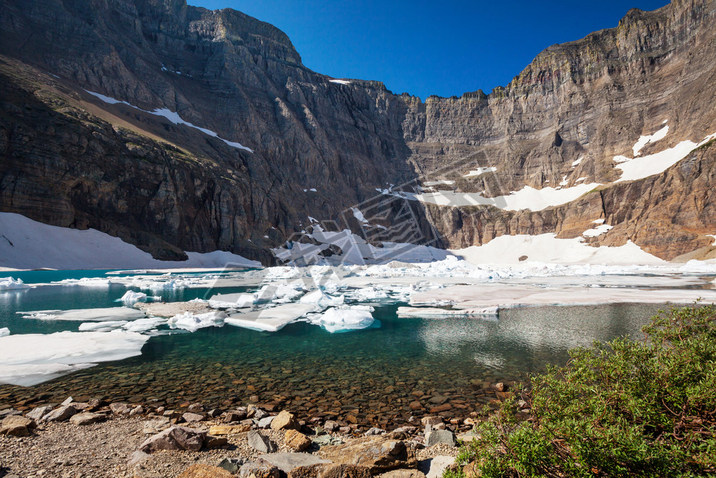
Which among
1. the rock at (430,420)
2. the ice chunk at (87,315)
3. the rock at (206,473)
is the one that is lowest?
the rock at (430,420)

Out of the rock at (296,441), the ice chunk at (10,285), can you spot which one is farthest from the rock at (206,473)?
the ice chunk at (10,285)

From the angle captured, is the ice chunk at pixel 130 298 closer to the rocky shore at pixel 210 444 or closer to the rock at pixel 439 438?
the rocky shore at pixel 210 444

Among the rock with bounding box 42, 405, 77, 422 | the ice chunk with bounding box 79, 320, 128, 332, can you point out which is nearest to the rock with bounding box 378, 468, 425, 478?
the rock with bounding box 42, 405, 77, 422

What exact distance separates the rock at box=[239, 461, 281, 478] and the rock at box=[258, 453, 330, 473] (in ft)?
0.57

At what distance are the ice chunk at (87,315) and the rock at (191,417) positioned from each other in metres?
14.5

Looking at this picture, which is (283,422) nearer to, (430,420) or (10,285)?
(430,420)

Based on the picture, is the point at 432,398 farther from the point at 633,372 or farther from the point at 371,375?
the point at 633,372

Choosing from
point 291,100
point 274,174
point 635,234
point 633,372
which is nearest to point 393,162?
point 291,100

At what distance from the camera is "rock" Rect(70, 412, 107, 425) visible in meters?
6.93

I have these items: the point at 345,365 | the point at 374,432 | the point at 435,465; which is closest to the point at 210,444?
the point at 374,432

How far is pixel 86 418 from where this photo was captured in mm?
7004

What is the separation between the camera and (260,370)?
443 inches

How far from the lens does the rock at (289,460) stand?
5199mm

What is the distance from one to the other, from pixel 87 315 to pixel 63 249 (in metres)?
50.3
